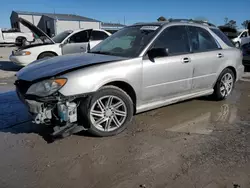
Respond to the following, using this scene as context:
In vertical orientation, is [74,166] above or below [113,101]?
below

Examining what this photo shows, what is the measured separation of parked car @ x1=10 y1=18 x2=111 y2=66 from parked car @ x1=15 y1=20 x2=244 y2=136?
4949 mm

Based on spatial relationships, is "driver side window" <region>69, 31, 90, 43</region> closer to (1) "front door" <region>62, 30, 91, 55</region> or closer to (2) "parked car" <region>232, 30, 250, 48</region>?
(1) "front door" <region>62, 30, 91, 55</region>

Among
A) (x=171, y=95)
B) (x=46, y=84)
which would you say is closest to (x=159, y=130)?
(x=171, y=95)

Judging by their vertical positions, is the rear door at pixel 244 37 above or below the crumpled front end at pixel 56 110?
above

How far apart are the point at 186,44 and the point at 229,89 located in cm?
174

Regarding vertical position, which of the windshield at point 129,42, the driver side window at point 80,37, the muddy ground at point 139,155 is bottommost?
the muddy ground at point 139,155

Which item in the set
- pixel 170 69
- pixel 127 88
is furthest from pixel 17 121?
pixel 170 69

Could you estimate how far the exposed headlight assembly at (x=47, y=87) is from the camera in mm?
2957

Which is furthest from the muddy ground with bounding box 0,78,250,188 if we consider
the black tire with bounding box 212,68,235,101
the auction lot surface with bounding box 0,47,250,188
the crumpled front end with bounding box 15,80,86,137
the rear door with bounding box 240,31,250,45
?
the rear door with bounding box 240,31,250,45

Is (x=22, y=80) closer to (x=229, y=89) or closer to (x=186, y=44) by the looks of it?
(x=186, y=44)

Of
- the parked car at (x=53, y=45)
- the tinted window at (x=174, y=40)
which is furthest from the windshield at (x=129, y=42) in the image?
the parked car at (x=53, y=45)

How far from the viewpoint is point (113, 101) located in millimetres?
3508

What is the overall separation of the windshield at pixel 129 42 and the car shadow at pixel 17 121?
5.47ft

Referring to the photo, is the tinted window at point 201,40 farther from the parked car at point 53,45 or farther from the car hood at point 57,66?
the parked car at point 53,45
